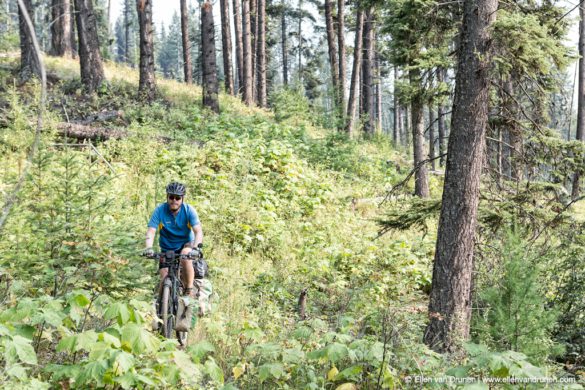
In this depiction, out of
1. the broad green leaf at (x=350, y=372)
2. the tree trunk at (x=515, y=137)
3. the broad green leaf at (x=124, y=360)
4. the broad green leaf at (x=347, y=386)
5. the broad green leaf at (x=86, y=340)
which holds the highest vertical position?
the tree trunk at (x=515, y=137)

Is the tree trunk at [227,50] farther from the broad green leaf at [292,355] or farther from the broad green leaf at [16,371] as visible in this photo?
the broad green leaf at [16,371]

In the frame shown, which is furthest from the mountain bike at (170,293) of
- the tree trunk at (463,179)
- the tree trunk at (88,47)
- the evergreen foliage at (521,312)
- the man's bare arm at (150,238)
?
the tree trunk at (88,47)

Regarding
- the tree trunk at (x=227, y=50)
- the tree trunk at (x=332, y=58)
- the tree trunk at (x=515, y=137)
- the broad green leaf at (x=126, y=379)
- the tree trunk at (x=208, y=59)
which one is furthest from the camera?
the tree trunk at (x=227, y=50)

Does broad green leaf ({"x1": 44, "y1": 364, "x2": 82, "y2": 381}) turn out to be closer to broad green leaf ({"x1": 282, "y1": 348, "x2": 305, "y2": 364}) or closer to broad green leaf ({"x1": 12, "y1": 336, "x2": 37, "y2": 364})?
broad green leaf ({"x1": 12, "y1": 336, "x2": 37, "y2": 364})

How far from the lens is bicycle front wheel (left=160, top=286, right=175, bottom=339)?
6.04 metres

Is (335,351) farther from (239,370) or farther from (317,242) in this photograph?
(317,242)

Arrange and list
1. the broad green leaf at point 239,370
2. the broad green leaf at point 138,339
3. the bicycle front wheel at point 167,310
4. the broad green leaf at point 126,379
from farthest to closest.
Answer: the bicycle front wheel at point 167,310 → the broad green leaf at point 239,370 → the broad green leaf at point 138,339 → the broad green leaf at point 126,379

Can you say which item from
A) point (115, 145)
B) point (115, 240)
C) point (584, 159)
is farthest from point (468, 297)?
point (115, 145)

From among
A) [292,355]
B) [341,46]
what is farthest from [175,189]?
[341,46]

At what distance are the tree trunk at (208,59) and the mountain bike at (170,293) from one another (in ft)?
39.2

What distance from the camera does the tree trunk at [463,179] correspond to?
20.2 ft

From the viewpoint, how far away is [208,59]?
17.3m

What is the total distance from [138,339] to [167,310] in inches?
118

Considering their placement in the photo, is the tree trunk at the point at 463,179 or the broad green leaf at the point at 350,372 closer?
the broad green leaf at the point at 350,372
